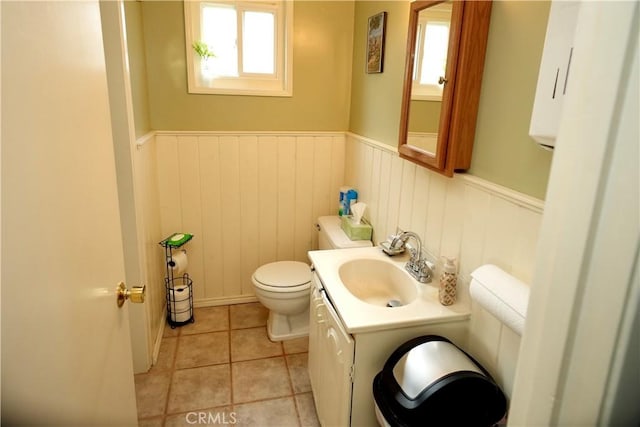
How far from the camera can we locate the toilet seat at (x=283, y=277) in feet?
8.09

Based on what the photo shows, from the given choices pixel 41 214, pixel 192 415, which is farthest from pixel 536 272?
pixel 192 415

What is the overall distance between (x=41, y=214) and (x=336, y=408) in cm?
133

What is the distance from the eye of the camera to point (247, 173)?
2857 millimetres

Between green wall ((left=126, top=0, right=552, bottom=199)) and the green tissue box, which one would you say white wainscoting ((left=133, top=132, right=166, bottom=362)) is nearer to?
green wall ((left=126, top=0, right=552, bottom=199))

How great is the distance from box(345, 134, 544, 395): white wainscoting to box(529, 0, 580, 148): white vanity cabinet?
0.76ft

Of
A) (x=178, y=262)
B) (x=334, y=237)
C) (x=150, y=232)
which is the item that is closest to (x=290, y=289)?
(x=334, y=237)

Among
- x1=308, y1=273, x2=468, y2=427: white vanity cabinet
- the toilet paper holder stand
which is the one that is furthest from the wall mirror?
the toilet paper holder stand

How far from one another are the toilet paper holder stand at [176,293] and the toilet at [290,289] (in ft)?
1.69

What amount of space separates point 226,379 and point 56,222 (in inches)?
72.0

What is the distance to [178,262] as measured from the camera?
2637 millimetres

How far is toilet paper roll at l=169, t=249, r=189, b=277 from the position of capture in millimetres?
2621

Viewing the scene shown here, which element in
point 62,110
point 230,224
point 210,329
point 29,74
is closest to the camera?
point 29,74

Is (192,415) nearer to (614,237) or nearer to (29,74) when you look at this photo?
(29,74)

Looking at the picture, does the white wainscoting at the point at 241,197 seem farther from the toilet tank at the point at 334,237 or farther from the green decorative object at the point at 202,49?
the green decorative object at the point at 202,49
